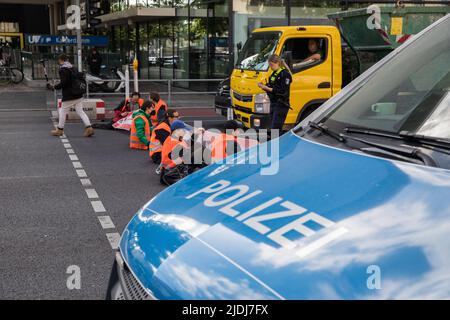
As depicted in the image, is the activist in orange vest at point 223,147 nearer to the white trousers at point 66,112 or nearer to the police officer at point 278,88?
the police officer at point 278,88

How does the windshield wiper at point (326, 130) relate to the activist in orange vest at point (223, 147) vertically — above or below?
above

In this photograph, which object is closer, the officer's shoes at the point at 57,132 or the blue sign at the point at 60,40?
the officer's shoes at the point at 57,132

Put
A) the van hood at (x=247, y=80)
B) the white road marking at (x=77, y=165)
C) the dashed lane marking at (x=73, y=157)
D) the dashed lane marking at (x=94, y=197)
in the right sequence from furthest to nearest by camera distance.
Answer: the van hood at (x=247, y=80) → the dashed lane marking at (x=73, y=157) → the white road marking at (x=77, y=165) → the dashed lane marking at (x=94, y=197)

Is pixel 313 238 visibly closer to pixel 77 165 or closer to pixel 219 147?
pixel 219 147

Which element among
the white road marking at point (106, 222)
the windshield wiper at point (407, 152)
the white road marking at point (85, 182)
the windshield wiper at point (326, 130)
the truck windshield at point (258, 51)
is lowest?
the white road marking at point (106, 222)

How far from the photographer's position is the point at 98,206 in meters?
7.19

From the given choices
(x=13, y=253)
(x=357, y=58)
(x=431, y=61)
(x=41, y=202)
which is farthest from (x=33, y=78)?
(x=431, y=61)

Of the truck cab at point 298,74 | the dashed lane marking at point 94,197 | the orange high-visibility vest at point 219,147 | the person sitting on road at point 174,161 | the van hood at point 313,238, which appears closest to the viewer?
the van hood at point 313,238

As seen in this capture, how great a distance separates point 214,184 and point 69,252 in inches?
132

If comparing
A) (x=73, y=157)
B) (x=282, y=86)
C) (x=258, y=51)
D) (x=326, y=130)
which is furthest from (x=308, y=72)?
(x=326, y=130)

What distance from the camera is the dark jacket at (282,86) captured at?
10.6 metres

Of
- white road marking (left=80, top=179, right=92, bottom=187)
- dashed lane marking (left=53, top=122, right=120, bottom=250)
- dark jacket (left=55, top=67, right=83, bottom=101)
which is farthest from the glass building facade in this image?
white road marking (left=80, top=179, right=92, bottom=187)

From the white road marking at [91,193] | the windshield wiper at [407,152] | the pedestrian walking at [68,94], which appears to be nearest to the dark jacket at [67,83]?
the pedestrian walking at [68,94]

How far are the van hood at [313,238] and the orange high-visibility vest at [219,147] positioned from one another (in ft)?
19.0
